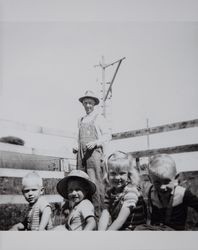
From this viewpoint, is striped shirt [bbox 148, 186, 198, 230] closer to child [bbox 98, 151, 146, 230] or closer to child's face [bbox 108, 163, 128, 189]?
child [bbox 98, 151, 146, 230]

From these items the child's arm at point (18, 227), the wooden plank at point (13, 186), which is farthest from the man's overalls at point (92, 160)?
the child's arm at point (18, 227)

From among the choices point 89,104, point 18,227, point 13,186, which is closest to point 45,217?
point 18,227

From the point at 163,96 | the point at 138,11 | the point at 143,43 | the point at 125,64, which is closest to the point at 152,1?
the point at 138,11

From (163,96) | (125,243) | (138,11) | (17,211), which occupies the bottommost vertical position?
(125,243)

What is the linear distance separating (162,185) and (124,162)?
265 millimetres

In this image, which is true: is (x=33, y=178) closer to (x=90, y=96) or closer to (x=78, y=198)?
(x=78, y=198)

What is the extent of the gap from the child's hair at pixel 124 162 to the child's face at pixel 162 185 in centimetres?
11

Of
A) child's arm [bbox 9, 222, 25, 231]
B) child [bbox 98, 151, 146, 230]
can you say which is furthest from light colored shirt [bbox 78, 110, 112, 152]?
child's arm [bbox 9, 222, 25, 231]

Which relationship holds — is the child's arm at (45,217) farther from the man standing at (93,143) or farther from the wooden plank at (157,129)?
the wooden plank at (157,129)

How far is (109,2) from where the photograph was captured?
2.35m

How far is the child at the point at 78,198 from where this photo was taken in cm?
213

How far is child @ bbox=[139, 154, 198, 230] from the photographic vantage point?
2.07 metres

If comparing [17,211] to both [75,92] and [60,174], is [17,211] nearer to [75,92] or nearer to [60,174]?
[60,174]

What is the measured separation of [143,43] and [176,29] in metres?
0.23
